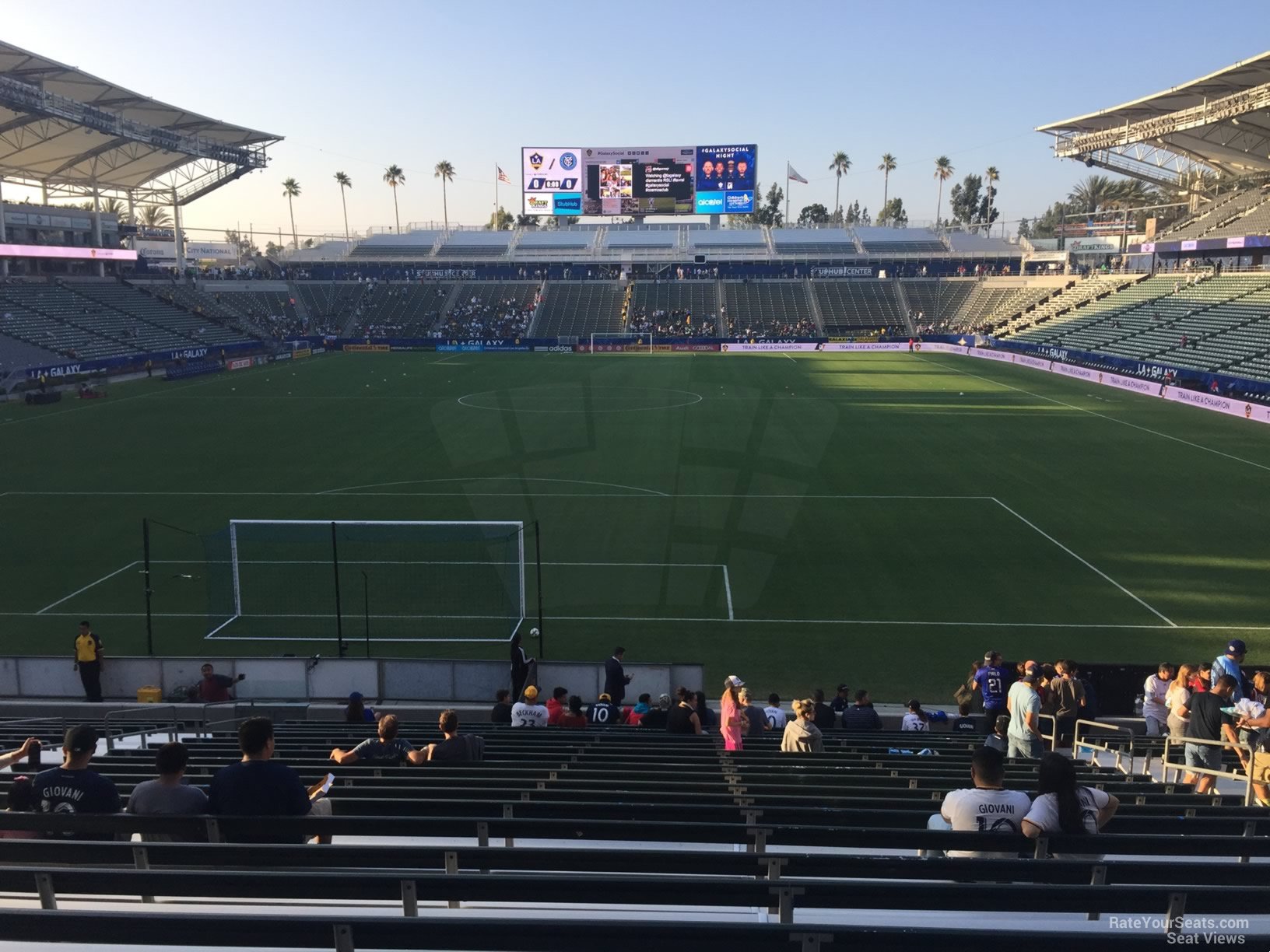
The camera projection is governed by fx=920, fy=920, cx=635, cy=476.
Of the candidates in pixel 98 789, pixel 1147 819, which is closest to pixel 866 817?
pixel 1147 819

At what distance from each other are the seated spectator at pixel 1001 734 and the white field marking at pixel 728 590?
769cm

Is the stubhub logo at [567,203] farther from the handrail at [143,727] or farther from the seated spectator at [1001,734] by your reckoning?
the seated spectator at [1001,734]

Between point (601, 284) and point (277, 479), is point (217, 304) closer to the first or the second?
point (601, 284)

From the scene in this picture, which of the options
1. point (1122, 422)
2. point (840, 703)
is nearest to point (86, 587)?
point (840, 703)

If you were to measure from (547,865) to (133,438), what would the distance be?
42.8 metres

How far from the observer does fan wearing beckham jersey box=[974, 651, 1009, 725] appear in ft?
45.2

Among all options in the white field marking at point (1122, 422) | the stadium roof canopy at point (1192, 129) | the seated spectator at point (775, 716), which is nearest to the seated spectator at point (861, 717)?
the seated spectator at point (775, 716)

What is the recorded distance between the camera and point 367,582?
767 inches

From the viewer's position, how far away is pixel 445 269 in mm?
113688

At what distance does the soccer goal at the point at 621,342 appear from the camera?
91000mm

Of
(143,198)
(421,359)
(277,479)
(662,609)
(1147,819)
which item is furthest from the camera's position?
(143,198)

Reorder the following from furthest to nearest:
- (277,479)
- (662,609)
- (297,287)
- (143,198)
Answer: (297,287) → (143,198) → (277,479) → (662,609)

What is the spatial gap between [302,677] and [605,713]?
18.9 feet

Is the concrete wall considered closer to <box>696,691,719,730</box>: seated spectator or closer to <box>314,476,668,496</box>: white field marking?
<box>696,691,719,730</box>: seated spectator
